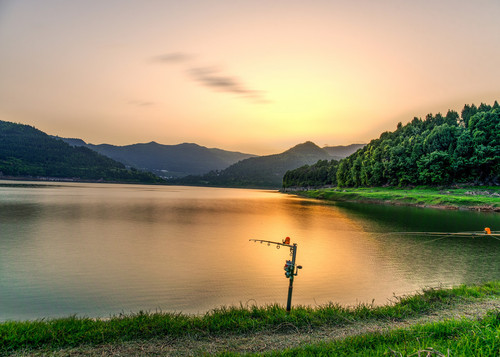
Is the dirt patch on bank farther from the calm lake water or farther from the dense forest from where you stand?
the dense forest

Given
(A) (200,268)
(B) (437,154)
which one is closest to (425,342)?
(A) (200,268)

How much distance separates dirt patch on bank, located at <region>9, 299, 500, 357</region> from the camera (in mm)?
6660

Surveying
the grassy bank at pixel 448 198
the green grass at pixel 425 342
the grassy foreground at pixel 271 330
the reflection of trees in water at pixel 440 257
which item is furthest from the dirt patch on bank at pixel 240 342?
the grassy bank at pixel 448 198

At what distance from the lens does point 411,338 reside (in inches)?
277

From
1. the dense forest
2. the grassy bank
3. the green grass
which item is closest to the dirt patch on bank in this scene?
the green grass

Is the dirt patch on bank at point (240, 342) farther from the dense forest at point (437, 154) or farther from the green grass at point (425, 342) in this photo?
the dense forest at point (437, 154)

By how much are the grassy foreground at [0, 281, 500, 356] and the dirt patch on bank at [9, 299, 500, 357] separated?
161 mm

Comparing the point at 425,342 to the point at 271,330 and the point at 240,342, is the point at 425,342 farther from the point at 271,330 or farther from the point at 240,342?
the point at 240,342

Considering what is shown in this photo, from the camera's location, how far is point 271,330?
800cm

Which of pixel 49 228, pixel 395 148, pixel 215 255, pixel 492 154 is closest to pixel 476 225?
pixel 215 255

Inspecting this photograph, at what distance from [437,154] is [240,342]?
84.7 meters

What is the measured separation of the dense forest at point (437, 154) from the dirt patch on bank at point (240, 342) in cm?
8093

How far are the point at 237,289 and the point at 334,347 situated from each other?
7483mm

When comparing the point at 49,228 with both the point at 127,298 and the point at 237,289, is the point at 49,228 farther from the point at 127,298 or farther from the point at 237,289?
the point at 237,289
